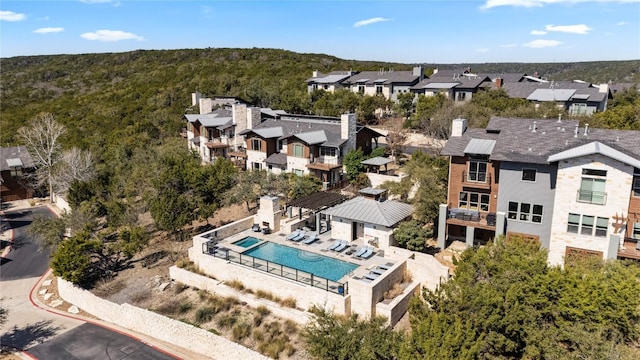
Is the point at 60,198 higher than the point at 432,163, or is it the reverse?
the point at 432,163

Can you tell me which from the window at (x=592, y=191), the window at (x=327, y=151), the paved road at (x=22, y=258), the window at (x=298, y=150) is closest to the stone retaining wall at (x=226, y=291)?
the paved road at (x=22, y=258)

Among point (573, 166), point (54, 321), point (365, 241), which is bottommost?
point (54, 321)

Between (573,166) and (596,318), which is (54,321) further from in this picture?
(573,166)

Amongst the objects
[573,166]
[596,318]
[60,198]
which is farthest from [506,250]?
[60,198]

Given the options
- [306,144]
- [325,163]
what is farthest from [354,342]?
[306,144]

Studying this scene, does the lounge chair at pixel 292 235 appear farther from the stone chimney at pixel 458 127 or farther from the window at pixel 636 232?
the window at pixel 636 232

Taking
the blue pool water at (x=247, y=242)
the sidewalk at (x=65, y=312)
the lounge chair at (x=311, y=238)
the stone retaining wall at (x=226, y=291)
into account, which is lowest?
the sidewalk at (x=65, y=312)
